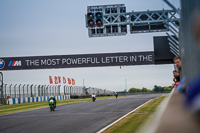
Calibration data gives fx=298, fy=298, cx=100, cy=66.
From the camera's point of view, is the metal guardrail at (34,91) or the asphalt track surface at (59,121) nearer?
the asphalt track surface at (59,121)

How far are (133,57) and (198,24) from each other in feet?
107

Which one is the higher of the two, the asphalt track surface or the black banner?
the black banner

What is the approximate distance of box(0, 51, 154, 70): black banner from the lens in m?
33.4

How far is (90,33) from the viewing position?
981 inches

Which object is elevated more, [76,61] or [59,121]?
→ [76,61]

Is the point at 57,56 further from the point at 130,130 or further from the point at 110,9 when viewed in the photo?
the point at 130,130

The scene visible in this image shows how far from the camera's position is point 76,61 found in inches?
1347

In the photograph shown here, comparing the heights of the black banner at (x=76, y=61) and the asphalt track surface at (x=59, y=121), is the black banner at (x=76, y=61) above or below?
above

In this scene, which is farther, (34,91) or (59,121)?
(34,91)

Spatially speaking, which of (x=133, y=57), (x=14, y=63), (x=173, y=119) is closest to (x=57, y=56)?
(x=14, y=63)

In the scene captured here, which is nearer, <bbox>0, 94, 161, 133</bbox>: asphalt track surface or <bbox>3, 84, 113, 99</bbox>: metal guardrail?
<bbox>0, 94, 161, 133</bbox>: asphalt track surface

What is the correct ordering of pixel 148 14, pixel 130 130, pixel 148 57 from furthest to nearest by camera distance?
pixel 148 57, pixel 148 14, pixel 130 130

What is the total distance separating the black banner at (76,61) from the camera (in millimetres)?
33359

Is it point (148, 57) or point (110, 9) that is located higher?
point (110, 9)
